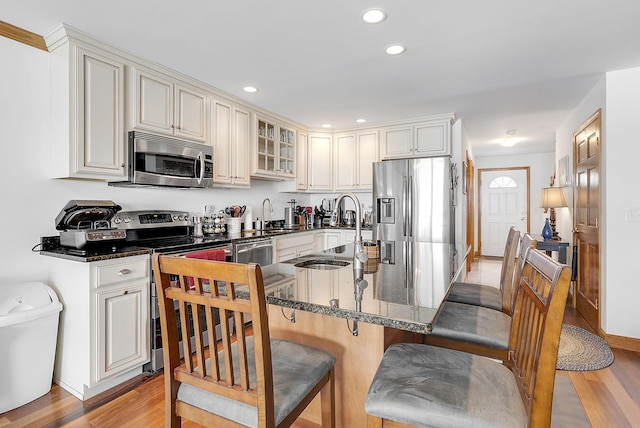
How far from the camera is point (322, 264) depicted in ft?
6.00

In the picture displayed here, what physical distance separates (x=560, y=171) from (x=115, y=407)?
5.79m

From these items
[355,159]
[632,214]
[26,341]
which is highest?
[355,159]

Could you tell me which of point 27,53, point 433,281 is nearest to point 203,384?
point 433,281

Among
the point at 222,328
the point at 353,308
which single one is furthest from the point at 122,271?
the point at 353,308

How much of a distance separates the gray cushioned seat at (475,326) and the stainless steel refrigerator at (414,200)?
2.22m

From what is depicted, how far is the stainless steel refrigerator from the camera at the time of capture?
3898mm

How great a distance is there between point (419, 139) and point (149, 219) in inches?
125

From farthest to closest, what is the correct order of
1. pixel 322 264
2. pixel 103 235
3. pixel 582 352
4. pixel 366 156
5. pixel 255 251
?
pixel 366 156, pixel 255 251, pixel 582 352, pixel 103 235, pixel 322 264

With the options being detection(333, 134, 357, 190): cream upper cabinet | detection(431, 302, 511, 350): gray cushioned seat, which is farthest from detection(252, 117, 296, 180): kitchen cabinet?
detection(431, 302, 511, 350): gray cushioned seat

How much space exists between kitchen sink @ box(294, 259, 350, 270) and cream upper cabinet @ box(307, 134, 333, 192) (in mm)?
3046

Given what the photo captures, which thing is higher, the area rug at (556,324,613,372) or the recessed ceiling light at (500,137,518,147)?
the recessed ceiling light at (500,137,518,147)

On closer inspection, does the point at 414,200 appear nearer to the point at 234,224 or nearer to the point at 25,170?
the point at 234,224

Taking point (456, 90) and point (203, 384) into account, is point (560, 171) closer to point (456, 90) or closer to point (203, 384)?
point (456, 90)

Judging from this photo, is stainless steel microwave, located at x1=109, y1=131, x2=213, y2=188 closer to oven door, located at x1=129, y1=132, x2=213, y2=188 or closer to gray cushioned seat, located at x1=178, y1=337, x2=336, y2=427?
oven door, located at x1=129, y1=132, x2=213, y2=188
